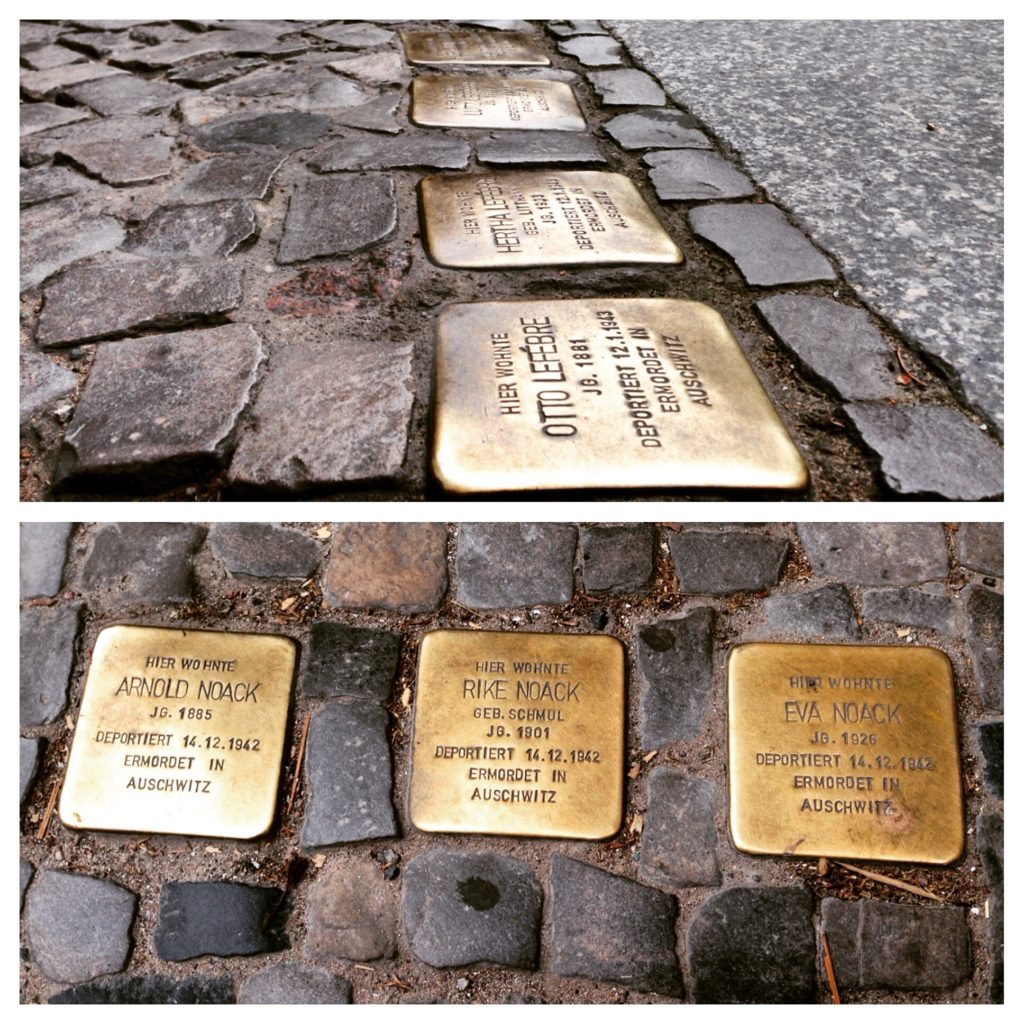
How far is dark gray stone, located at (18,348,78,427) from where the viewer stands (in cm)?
135

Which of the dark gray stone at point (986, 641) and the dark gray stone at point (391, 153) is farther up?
the dark gray stone at point (391, 153)

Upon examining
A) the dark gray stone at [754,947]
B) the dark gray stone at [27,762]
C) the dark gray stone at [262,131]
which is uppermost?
the dark gray stone at [262,131]

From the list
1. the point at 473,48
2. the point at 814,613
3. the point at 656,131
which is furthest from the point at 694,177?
the point at 473,48

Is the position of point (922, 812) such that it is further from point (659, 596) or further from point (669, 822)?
point (659, 596)

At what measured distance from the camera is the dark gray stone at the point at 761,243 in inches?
63.2

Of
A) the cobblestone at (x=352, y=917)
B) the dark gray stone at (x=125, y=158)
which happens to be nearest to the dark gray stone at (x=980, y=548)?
the cobblestone at (x=352, y=917)

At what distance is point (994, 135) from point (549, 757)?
1968 mm

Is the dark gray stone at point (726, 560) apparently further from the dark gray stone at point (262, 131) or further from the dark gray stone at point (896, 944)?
the dark gray stone at point (262, 131)

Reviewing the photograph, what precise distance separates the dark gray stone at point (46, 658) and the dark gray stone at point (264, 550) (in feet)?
0.99

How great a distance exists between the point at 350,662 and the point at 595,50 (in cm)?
227

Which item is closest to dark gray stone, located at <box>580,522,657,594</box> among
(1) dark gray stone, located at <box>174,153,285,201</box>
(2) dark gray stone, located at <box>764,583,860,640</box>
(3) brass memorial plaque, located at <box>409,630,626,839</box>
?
(3) brass memorial plaque, located at <box>409,630,626,839</box>

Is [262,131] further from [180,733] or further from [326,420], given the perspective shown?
[180,733]

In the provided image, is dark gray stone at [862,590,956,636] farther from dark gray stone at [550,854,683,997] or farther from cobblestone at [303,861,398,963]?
cobblestone at [303,861,398,963]

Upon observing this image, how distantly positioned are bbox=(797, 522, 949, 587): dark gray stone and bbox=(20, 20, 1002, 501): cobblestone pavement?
1.32 feet
